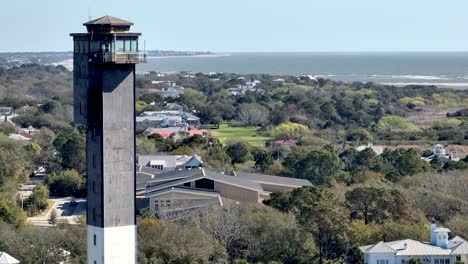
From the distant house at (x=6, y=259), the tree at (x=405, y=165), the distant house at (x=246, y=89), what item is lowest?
the distant house at (x=246, y=89)

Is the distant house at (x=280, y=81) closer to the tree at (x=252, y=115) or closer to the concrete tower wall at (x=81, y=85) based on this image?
the tree at (x=252, y=115)

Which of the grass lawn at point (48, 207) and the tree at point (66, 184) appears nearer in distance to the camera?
the grass lawn at point (48, 207)

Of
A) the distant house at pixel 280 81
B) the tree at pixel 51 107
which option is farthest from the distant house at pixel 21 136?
the distant house at pixel 280 81

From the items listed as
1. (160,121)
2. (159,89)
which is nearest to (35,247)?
(160,121)

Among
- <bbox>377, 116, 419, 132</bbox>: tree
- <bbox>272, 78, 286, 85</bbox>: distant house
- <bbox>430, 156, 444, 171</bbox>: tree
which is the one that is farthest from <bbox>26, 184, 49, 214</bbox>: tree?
<bbox>272, 78, 286, 85</bbox>: distant house

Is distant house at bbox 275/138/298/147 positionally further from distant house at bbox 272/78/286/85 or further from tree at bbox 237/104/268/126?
distant house at bbox 272/78/286/85

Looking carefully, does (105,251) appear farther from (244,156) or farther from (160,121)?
(160,121)
